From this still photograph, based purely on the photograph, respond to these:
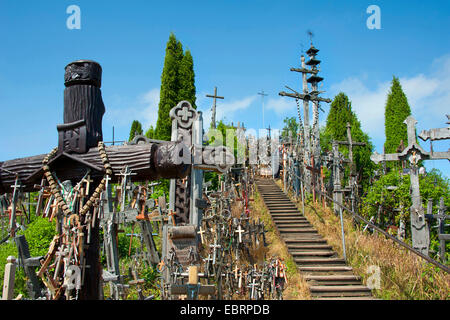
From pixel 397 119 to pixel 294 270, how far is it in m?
18.8

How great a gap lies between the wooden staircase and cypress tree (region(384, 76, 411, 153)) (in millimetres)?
13101

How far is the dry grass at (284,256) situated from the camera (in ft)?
27.5

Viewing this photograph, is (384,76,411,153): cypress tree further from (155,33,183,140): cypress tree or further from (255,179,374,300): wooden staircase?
(155,33,183,140): cypress tree

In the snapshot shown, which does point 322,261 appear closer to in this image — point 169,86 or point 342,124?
point 169,86

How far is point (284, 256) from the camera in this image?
33.9 feet

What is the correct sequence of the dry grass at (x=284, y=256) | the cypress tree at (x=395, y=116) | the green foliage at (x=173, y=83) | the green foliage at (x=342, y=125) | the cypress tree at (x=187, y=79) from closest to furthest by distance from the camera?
the dry grass at (x=284, y=256)
the green foliage at (x=173, y=83)
the cypress tree at (x=187, y=79)
the cypress tree at (x=395, y=116)
the green foliage at (x=342, y=125)

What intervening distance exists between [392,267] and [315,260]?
193 centimetres

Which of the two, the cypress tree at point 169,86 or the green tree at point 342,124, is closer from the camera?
Result: the cypress tree at point 169,86

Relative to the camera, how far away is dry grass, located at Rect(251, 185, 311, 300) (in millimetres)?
8383

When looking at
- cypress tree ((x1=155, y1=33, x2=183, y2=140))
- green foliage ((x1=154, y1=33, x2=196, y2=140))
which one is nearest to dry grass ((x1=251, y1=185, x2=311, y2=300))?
cypress tree ((x1=155, y1=33, x2=183, y2=140))

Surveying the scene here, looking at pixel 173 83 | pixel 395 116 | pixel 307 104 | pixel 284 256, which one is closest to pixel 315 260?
pixel 284 256

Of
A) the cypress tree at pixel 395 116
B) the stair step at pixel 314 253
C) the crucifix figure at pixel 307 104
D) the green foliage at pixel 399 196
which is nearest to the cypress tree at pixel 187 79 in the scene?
the crucifix figure at pixel 307 104

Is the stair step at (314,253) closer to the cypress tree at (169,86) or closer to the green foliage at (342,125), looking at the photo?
the cypress tree at (169,86)

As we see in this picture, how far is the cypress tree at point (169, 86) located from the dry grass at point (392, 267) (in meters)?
11.4
